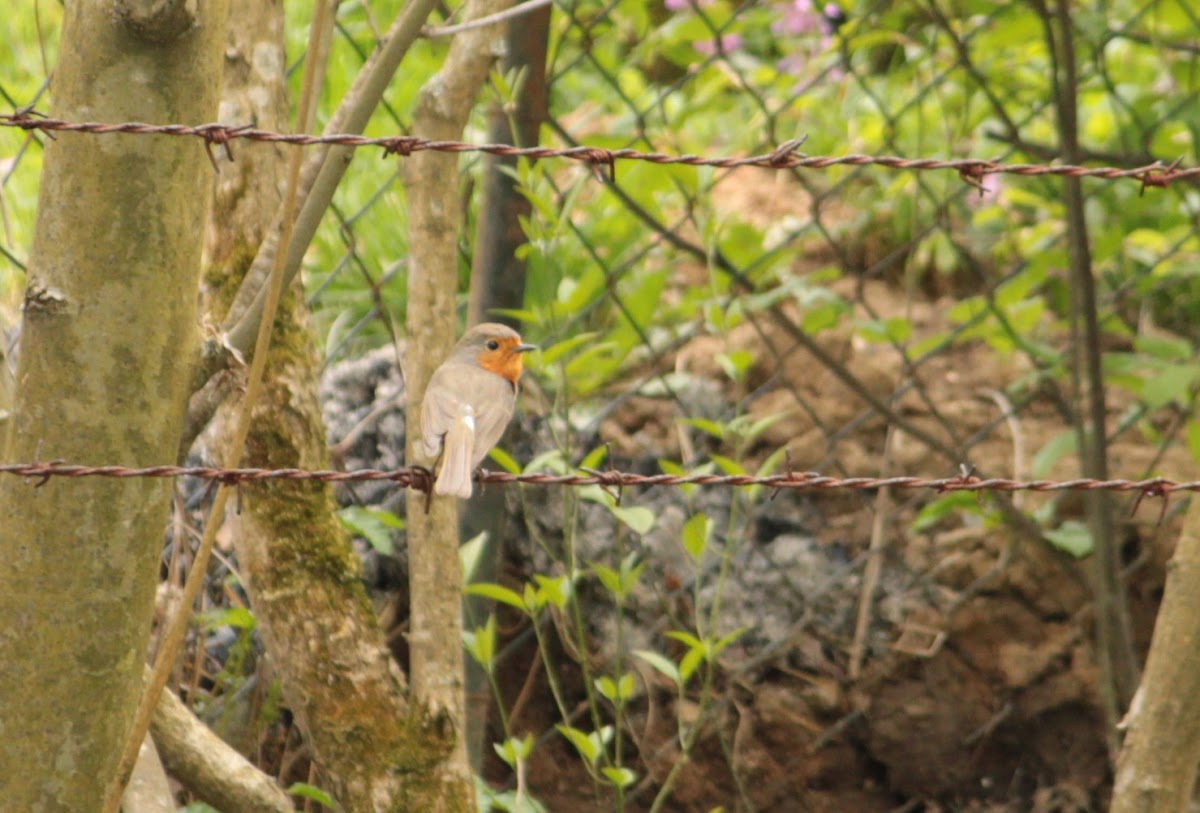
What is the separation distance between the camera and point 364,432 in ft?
10.7

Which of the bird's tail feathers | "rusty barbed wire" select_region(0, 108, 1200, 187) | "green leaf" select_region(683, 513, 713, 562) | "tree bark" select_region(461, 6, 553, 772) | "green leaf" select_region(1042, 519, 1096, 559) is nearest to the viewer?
"rusty barbed wire" select_region(0, 108, 1200, 187)

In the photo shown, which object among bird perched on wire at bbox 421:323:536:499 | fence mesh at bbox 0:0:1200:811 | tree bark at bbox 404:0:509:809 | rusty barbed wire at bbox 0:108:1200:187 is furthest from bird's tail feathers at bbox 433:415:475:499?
fence mesh at bbox 0:0:1200:811

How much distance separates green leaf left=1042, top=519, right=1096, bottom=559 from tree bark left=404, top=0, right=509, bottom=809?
1.44m

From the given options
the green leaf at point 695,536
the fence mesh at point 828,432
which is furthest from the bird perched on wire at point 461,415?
the fence mesh at point 828,432

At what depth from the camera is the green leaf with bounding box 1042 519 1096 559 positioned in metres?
3.19

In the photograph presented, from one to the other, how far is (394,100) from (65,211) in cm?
214

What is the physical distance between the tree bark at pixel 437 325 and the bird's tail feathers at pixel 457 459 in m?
0.23

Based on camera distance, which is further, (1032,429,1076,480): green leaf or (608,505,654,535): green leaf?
(1032,429,1076,480): green leaf

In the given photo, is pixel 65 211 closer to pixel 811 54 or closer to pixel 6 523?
pixel 6 523

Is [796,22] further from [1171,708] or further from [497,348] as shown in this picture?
[1171,708]

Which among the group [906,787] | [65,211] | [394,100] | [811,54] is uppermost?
[811,54]

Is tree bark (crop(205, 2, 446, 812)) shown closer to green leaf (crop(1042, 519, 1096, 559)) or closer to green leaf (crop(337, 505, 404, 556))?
green leaf (crop(337, 505, 404, 556))

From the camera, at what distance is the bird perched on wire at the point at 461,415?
202cm

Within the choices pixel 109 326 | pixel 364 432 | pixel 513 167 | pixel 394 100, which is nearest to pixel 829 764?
pixel 364 432
